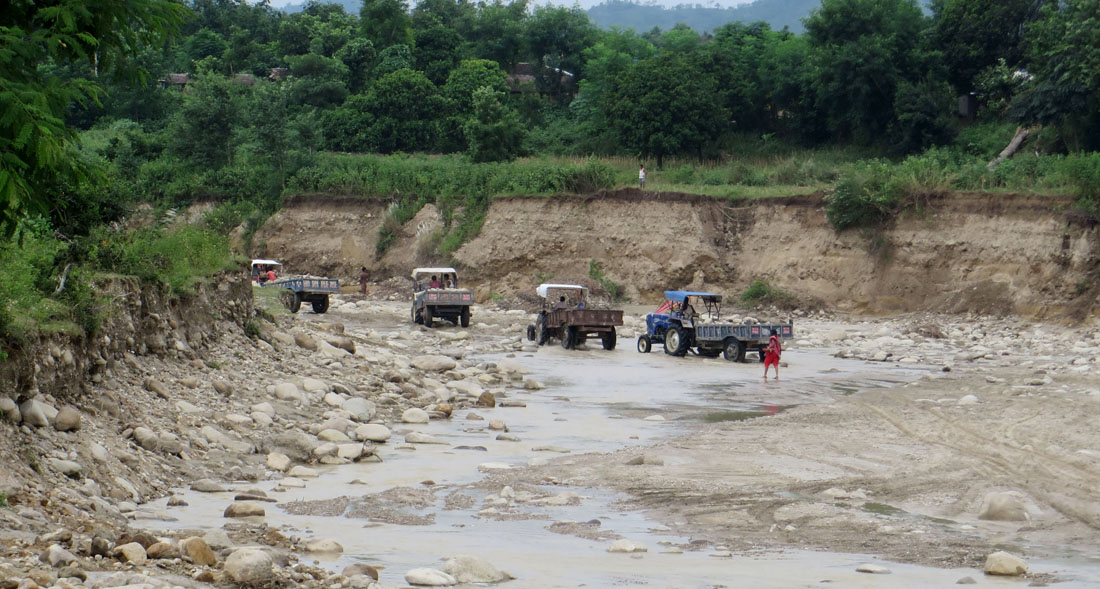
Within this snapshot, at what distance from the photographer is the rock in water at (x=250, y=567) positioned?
7.35 meters

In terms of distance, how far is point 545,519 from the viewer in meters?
10.3

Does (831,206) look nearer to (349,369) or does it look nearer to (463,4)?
(349,369)

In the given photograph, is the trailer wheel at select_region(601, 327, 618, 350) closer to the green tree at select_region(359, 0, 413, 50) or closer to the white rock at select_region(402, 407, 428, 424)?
the white rock at select_region(402, 407, 428, 424)

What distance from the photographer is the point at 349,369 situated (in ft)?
62.5

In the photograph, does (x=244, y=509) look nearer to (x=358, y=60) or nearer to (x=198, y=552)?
(x=198, y=552)

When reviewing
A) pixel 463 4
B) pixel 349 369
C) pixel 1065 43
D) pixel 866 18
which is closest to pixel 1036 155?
pixel 1065 43

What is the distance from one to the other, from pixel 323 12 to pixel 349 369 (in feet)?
231

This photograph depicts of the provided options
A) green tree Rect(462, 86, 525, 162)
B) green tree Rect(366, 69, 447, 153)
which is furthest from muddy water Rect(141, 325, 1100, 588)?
green tree Rect(366, 69, 447, 153)

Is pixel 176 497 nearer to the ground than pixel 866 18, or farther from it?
nearer to the ground

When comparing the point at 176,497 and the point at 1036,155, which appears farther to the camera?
the point at 1036,155

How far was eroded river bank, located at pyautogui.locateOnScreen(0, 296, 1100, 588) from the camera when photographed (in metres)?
8.56

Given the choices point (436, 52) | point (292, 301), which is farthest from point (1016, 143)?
point (436, 52)

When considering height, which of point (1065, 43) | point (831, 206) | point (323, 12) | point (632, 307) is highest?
point (323, 12)

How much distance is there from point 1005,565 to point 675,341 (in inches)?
805
